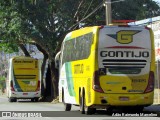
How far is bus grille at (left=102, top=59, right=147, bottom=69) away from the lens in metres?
20.0

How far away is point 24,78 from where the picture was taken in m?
42.1

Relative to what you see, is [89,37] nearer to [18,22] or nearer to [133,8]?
[18,22]

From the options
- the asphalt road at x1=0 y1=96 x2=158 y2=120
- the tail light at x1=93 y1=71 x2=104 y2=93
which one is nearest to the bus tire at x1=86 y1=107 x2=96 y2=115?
the asphalt road at x1=0 y1=96 x2=158 y2=120

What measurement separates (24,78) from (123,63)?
23.1m

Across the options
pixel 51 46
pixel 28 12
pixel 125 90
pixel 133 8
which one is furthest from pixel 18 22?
pixel 125 90

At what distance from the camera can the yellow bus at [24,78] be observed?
41.8 meters

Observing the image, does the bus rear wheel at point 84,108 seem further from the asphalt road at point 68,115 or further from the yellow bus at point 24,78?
the yellow bus at point 24,78

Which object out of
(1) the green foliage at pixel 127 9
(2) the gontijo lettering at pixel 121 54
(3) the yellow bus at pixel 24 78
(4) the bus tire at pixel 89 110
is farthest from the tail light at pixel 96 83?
(3) the yellow bus at pixel 24 78

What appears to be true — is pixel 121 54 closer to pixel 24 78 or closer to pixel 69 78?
pixel 69 78

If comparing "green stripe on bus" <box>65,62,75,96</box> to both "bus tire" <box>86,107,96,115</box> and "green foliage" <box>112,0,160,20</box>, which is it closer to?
"bus tire" <box>86,107,96,115</box>

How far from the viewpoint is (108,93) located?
65.2 ft

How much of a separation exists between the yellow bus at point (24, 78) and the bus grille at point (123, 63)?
22365mm

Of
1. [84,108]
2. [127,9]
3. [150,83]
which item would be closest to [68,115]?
[84,108]

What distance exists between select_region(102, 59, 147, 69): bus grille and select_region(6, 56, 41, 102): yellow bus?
22.4 m
